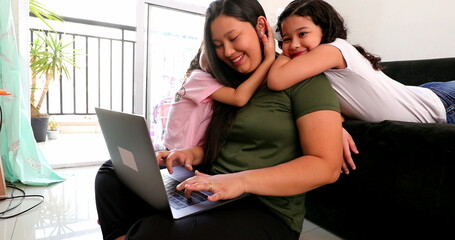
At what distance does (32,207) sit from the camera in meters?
1.68

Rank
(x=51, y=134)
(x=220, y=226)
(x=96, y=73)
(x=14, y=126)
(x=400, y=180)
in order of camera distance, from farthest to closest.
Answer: (x=96, y=73) → (x=51, y=134) → (x=14, y=126) → (x=400, y=180) → (x=220, y=226)

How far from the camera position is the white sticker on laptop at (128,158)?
0.70 metres

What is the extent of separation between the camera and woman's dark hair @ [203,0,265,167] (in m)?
0.92

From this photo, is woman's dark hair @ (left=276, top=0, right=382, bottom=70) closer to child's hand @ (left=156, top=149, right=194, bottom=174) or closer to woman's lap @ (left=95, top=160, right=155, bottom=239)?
child's hand @ (left=156, top=149, right=194, bottom=174)

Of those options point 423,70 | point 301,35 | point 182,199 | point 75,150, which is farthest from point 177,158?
point 75,150

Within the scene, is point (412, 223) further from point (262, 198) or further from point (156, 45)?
point (156, 45)

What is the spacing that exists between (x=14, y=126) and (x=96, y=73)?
8.34 feet

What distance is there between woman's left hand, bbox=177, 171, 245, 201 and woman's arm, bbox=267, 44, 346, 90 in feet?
0.97

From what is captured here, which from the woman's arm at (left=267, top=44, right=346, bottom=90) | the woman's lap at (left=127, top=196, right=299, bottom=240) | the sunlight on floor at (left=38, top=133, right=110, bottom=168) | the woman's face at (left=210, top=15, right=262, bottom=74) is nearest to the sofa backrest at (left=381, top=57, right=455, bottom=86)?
the woman's arm at (left=267, top=44, right=346, bottom=90)

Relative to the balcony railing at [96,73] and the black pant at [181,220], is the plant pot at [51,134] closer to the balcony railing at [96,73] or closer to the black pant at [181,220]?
the balcony railing at [96,73]

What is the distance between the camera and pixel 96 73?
437cm

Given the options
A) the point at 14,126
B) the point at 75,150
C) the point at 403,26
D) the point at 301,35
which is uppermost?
Answer: the point at 403,26

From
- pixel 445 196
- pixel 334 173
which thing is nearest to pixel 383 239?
pixel 445 196

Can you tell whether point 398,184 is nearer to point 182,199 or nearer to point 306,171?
point 306,171
